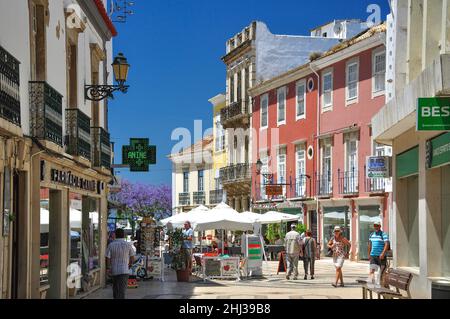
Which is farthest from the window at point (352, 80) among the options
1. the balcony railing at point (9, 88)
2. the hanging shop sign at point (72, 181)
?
the balcony railing at point (9, 88)

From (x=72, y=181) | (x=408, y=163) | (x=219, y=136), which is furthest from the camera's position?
(x=219, y=136)

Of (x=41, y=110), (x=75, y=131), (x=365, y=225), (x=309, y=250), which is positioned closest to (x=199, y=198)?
(x=365, y=225)

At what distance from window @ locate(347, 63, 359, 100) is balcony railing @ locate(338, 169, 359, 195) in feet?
10.4

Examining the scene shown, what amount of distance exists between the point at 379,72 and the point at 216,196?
24551mm

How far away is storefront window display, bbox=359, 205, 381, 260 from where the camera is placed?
33.3 metres

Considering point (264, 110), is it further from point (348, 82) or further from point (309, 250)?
point (309, 250)

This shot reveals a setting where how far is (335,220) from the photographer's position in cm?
3650

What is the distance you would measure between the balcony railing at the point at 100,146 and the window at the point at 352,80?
1663 cm

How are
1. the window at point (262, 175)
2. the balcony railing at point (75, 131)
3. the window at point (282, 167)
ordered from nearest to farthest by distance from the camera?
the balcony railing at point (75, 131) < the window at point (282, 167) < the window at point (262, 175)

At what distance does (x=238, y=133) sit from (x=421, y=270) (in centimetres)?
3481

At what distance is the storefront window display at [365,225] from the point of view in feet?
109

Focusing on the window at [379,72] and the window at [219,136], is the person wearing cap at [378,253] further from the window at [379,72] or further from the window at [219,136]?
the window at [219,136]

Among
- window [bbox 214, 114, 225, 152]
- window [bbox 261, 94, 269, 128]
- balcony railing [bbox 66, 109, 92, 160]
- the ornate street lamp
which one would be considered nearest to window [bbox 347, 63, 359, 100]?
window [bbox 261, 94, 269, 128]
